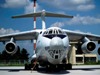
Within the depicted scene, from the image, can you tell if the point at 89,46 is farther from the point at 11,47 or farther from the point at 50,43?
the point at 11,47

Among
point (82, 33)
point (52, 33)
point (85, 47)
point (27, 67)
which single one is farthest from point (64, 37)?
point (27, 67)

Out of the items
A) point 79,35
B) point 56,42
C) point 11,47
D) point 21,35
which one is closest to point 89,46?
point 79,35

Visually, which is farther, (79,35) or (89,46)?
(79,35)

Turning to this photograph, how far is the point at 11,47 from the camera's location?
56.1 feet

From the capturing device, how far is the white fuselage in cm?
1309

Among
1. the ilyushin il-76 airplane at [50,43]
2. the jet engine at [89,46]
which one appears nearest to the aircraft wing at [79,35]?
the ilyushin il-76 airplane at [50,43]

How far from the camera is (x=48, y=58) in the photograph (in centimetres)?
1386

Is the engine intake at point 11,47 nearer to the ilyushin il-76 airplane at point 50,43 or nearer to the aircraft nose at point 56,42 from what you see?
the ilyushin il-76 airplane at point 50,43

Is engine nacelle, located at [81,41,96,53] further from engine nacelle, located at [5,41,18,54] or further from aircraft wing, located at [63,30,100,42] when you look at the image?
engine nacelle, located at [5,41,18,54]

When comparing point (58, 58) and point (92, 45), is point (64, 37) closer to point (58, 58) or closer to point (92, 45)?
point (58, 58)

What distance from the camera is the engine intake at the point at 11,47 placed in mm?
17062

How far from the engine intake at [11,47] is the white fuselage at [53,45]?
2.84 metres

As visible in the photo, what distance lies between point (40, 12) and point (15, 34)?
11.6ft

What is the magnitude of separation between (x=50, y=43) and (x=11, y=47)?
4.68 metres
